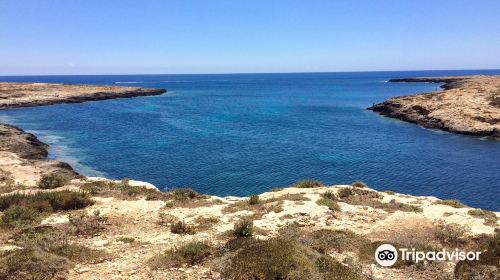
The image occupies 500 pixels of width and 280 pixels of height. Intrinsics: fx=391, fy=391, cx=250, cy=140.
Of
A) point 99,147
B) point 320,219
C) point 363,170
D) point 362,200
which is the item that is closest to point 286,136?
point 363,170

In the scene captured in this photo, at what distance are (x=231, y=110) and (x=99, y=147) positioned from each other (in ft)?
194

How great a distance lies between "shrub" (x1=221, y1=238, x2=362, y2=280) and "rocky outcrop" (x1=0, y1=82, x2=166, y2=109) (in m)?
118

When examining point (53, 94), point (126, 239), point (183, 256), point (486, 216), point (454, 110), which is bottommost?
point (486, 216)

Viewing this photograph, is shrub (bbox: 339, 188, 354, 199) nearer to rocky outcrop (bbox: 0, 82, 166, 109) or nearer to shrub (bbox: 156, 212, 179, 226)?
shrub (bbox: 156, 212, 179, 226)

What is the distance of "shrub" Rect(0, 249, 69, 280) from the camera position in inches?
507

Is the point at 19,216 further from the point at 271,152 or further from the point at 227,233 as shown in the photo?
the point at 271,152

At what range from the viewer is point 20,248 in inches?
619

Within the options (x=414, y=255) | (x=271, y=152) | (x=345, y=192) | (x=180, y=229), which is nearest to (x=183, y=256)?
(x=180, y=229)

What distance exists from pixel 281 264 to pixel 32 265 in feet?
27.8

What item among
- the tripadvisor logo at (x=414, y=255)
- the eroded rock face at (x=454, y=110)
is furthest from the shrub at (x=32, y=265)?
the eroded rock face at (x=454, y=110)

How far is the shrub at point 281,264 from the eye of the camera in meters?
13.1

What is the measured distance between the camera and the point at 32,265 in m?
13.3

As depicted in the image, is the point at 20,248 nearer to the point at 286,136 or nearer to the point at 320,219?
A: the point at 320,219

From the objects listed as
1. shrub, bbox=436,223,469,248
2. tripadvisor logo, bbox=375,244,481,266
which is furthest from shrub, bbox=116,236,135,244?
shrub, bbox=436,223,469,248
